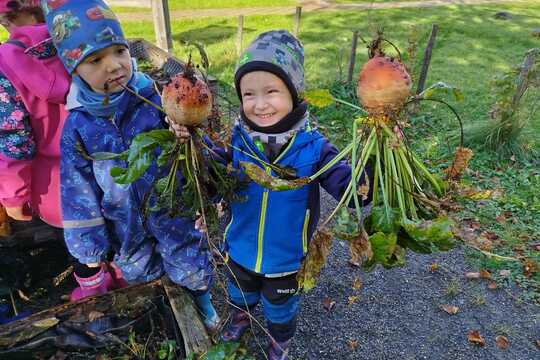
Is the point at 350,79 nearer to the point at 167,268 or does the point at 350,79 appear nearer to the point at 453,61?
the point at 453,61

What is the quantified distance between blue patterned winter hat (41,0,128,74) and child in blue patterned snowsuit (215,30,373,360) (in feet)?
1.92

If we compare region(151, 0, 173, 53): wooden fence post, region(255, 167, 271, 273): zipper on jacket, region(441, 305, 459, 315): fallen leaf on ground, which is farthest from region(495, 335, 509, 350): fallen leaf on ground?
region(151, 0, 173, 53): wooden fence post

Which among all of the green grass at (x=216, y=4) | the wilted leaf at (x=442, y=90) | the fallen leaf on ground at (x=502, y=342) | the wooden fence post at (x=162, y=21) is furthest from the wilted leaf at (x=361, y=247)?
the green grass at (x=216, y=4)

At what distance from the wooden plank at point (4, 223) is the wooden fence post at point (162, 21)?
418 cm

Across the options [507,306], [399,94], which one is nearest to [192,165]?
[399,94]

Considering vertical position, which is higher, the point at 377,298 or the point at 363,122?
the point at 363,122

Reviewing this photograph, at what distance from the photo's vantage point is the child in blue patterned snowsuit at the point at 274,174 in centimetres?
165

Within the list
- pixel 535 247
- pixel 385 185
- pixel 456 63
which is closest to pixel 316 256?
pixel 385 185

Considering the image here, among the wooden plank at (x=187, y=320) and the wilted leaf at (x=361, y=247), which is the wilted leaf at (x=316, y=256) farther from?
the wooden plank at (x=187, y=320)

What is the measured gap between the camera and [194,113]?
1.38m

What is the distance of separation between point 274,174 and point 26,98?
120 cm

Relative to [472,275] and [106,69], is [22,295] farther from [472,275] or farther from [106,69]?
[472,275]

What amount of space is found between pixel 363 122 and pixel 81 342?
6.10 ft

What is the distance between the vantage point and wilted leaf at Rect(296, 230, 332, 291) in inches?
51.0
